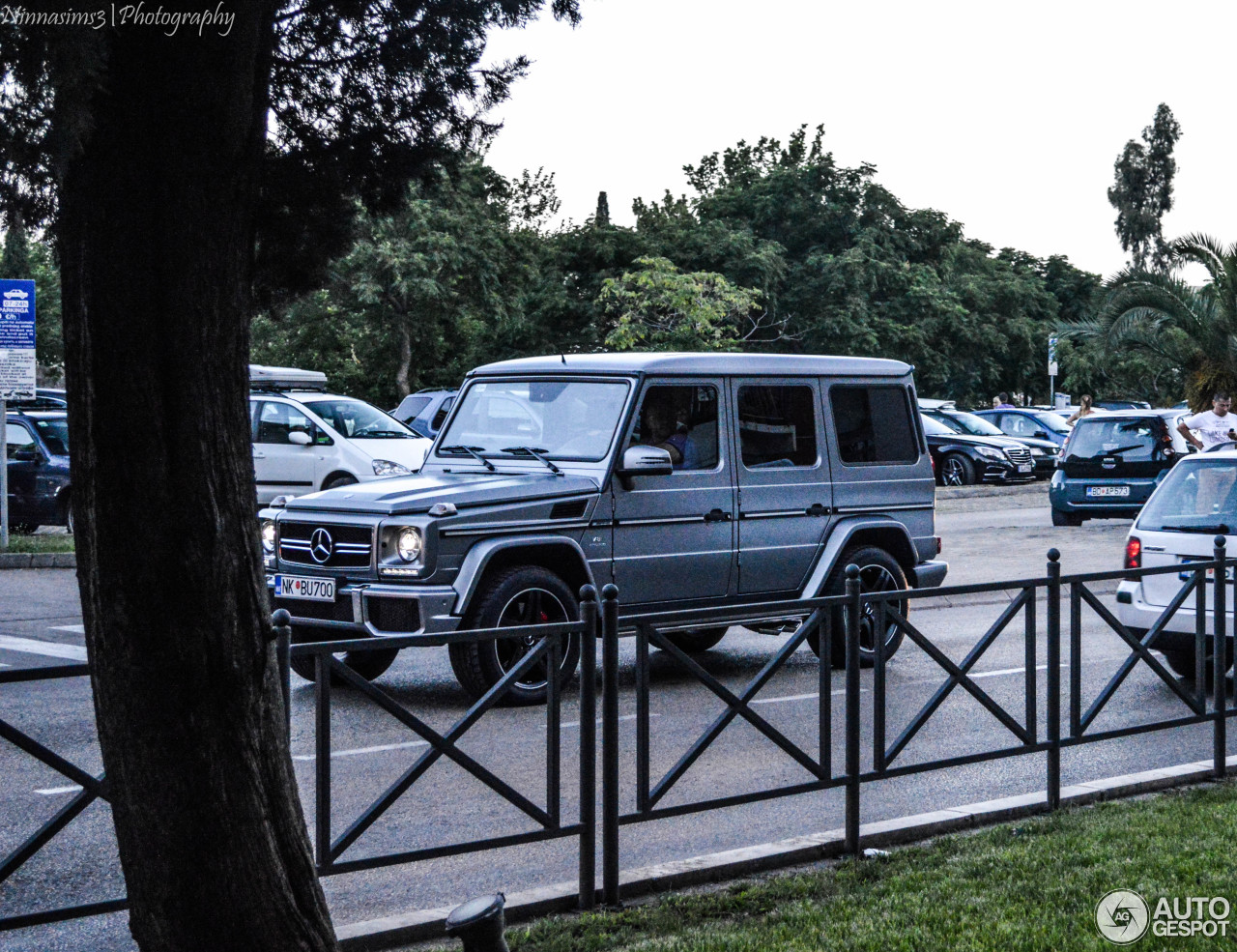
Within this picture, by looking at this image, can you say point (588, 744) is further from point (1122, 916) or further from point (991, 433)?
point (991, 433)

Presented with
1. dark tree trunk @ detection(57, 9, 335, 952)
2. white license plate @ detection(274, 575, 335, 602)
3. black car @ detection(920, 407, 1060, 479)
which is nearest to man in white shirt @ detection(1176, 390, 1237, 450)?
white license plate @ detection(274, 575, 335, 602)

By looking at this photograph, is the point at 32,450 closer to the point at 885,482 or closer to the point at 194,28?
the point at 885,482

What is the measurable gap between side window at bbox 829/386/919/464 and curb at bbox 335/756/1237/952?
4.03 m

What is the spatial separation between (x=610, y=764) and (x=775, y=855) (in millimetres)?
856

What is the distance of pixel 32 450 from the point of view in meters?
19.8

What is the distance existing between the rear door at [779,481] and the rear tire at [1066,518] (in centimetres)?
1324

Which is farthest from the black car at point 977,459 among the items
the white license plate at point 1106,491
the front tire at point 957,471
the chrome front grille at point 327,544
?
the chrome front grille at point 327,544

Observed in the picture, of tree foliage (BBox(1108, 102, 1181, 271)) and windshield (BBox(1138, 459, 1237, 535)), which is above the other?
tree foliage (BBox(1108, 102, 1181, 271))

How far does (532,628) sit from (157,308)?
2.05 meters

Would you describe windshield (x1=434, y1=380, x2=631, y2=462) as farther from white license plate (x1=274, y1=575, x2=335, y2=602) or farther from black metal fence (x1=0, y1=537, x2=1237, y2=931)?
black metal fence (x1=0, y1=537, x2=1237, y2=931)

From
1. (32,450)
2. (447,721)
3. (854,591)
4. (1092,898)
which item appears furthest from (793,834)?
(32,450)

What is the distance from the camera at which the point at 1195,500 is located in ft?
35.1

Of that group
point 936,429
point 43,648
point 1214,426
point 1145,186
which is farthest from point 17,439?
point 1145,186

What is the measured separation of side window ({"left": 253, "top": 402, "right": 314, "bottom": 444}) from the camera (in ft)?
70.3
